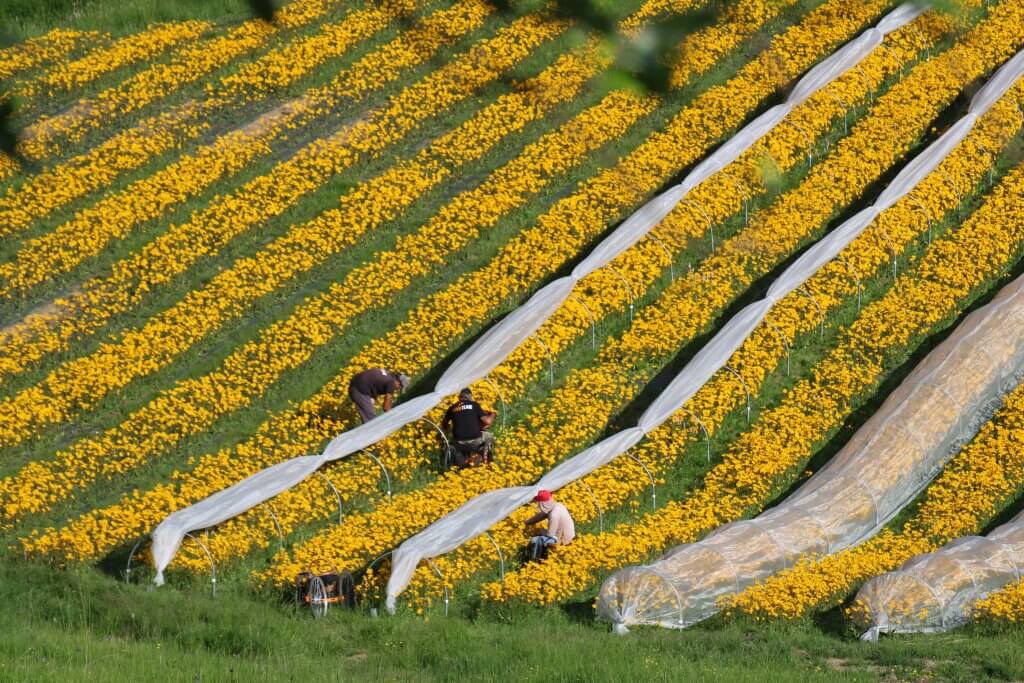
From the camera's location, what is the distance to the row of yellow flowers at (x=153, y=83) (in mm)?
36938

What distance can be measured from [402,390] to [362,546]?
5405mm

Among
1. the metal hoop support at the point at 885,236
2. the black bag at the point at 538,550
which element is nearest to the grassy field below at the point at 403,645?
the black bag at the point at 538,550

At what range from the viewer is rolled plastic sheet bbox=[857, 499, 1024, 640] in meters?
20.8

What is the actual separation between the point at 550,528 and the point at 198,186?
15.3 metres

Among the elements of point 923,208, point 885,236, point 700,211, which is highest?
point 700,211

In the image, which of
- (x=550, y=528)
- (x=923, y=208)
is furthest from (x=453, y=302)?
(x=923, y=208)

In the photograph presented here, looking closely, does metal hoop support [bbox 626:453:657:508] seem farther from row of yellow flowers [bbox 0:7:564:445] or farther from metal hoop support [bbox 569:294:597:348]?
row of yellow flowers [bbox 0:7:564:445]

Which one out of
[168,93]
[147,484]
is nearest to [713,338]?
[147,484]

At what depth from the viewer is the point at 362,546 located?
76.8 ft

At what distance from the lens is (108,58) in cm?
4012

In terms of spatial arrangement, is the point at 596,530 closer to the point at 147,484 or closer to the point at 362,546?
the point at 362,546

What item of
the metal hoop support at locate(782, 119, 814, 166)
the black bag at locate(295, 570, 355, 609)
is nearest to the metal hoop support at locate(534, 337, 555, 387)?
the black bag at locate(295, 570, 355, 609)

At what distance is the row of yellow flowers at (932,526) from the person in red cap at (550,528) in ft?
9.73

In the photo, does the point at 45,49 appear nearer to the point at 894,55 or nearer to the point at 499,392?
the point at 499,392
